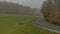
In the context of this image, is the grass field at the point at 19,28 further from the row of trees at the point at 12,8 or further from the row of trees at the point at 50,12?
the row of trees at the point at 12,8

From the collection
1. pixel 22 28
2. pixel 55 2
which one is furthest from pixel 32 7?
pixel 22 28

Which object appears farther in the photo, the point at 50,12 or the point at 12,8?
the point at 12,8

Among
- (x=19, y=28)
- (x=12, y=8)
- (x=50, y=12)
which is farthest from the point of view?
(x=12, y=8)

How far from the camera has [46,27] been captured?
177 inches

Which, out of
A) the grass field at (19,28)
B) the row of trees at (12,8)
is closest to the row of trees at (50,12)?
the grass field at (19,28)

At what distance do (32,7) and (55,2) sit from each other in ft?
4.14

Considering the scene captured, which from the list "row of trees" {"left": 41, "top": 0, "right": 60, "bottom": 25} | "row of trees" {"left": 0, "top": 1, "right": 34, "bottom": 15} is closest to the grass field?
"row of trees" {"left": 41, "top": 0, "right": 60, "bottom": 25}

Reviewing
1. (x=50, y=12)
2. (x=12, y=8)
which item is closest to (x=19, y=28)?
(x=50, y=12)

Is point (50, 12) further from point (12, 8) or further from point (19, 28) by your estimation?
point (12, 8)

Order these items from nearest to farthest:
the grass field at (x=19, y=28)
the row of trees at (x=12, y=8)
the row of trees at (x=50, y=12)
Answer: the grass field at (x=19, y=28) → the row of trees at (x=50, y=12) → the row of trees at (x=12, y=8)

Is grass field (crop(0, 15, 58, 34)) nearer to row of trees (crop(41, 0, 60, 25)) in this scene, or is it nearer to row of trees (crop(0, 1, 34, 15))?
row of trees (crop(41, 0, 60, 25))

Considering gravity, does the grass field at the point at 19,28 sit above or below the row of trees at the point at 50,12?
below

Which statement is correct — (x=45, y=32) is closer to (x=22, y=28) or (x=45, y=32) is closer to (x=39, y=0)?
(x=22, y=28)

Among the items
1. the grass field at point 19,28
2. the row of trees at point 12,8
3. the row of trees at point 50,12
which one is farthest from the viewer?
the row of trees at point 12,8
